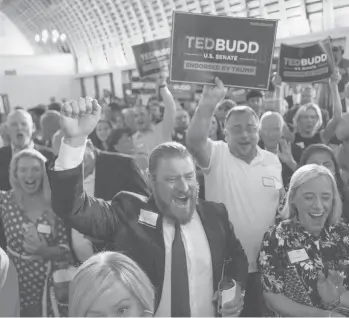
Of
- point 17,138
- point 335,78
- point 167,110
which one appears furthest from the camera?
point 335,78

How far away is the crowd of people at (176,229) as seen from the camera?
1903 mm

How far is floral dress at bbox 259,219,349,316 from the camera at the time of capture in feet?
Result: 7.97

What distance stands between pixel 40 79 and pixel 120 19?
588 centimetres

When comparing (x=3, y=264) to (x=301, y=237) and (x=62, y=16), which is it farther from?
(x=62, y=16)

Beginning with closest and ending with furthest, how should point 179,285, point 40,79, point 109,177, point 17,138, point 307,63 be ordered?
point 179,285 → point 109,177 → point 17,138 → point 307,63 → point 40,79

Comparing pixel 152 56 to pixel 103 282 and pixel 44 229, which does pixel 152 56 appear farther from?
pixel 103 282

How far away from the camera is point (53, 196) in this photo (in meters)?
1.95

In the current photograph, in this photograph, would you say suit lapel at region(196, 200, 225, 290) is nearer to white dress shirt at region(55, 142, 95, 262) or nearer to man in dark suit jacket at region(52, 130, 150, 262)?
white dress shirt at region(55, 142, 95, 262)

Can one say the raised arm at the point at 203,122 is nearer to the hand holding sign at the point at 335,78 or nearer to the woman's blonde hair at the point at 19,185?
the woman's blonde hair at the point at 19,185

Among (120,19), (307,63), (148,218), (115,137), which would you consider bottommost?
(148,218)

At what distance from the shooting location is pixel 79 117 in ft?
6.24

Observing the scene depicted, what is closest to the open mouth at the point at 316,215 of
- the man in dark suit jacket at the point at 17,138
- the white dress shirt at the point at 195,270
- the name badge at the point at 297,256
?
the name badge at the point at 297,256

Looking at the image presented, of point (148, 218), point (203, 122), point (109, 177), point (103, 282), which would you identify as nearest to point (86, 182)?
point (109, 177)

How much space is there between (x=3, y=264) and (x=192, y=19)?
2205mm
